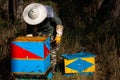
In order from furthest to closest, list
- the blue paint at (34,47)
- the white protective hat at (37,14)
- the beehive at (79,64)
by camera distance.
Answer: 1. the beehive at (79,64)
2. the white protective hat at (37,14)
3. the blue paint at (34,47)

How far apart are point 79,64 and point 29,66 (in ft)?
4.71

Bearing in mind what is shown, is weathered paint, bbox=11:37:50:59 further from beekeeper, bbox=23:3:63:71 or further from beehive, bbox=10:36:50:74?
beekeeper, bbox=23:3:63:71

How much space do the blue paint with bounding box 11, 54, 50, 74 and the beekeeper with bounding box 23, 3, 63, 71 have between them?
765 millimetres

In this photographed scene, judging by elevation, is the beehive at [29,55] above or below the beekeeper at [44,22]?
below

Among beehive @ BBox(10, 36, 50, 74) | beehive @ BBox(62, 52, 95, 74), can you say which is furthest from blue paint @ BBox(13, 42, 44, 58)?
beehive @ BBox(62, 52, 95, 74)

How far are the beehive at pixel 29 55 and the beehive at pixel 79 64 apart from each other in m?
1.26

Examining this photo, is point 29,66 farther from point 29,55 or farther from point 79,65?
point 79,65

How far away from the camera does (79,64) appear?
605cm

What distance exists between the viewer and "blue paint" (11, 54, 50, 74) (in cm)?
482

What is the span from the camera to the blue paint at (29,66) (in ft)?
15.8

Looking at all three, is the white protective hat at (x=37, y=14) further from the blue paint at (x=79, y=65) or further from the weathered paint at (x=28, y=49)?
the blue paint at (x=79, y=65)

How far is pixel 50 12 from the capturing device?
18.6 feet

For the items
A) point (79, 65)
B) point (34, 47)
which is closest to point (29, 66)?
point (34, 47)

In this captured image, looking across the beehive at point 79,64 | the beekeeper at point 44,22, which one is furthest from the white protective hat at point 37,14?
the beehive at point 79,64
